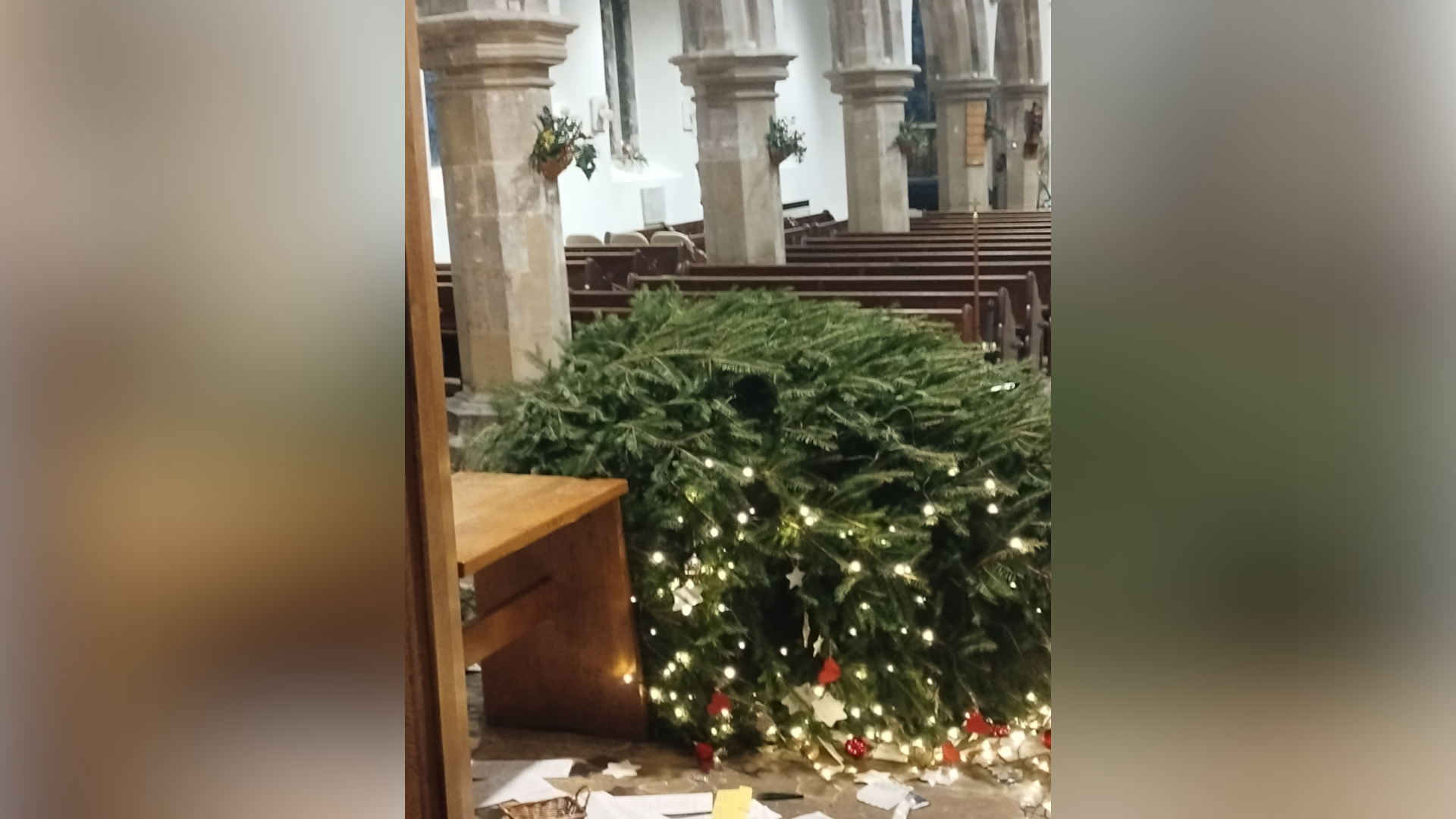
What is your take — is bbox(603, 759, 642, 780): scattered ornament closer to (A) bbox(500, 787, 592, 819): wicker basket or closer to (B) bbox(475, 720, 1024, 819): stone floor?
(B) bbox(475, 720, 1024, 819): stone floor

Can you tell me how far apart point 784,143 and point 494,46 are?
664mm

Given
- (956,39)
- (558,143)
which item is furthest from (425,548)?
(956,39)

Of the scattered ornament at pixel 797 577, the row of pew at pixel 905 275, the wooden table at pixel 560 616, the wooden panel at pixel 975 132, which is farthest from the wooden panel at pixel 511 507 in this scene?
the wooden panel at pixel 975 132

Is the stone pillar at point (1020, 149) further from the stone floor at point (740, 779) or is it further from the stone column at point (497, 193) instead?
the stone floor at point (740, 779)

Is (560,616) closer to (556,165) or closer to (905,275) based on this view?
(556,165)

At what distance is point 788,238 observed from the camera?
237 centimetres

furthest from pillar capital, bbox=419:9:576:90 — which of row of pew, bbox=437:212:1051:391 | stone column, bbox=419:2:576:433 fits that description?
row of pew, bbox=437:212:1051:391

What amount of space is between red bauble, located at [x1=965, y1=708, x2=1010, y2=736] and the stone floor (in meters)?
0.11

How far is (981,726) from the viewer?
94.0 inches

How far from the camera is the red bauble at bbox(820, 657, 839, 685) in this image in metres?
2.47
